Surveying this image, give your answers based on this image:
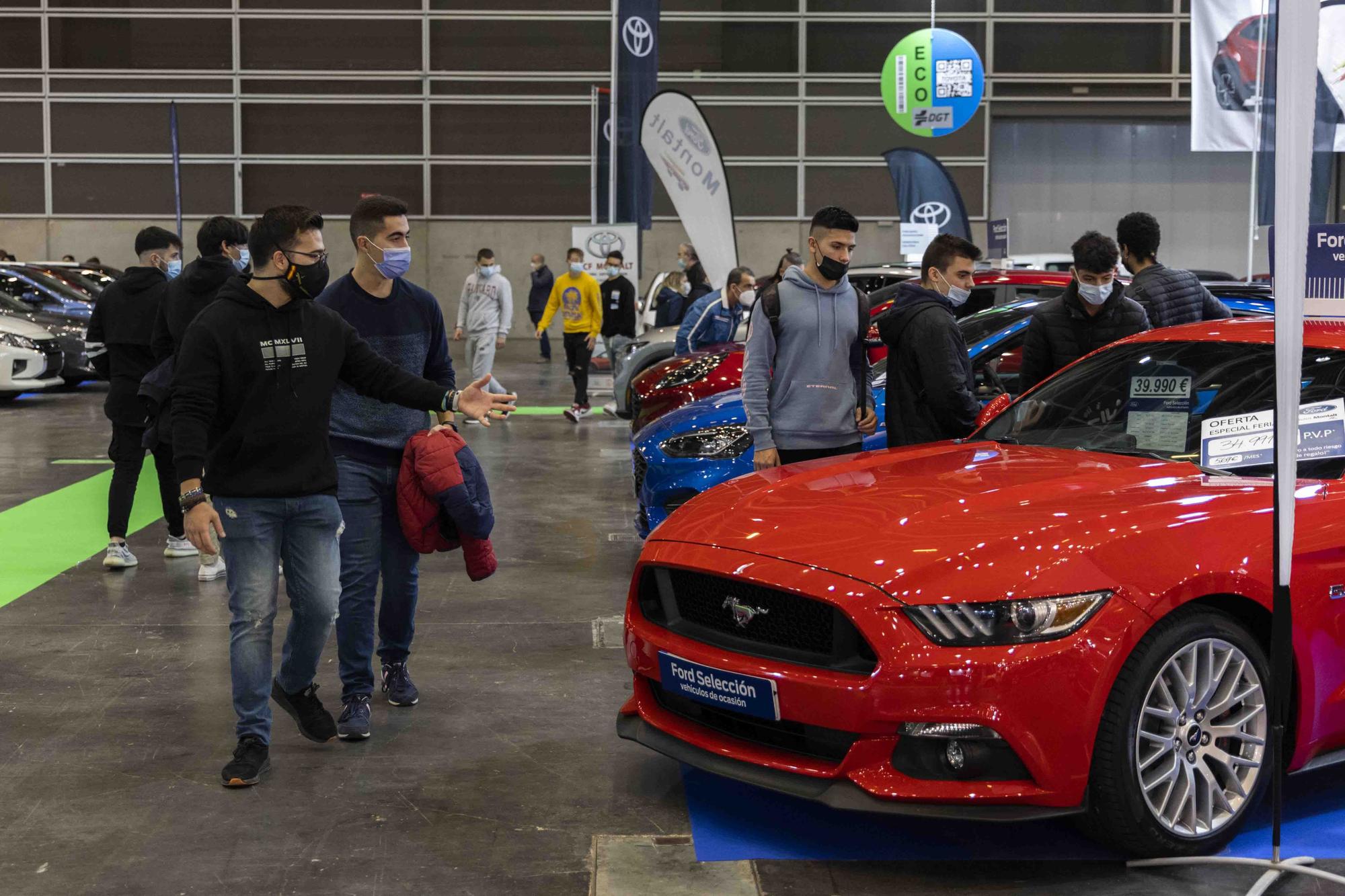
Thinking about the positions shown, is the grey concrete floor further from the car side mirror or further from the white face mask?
the white face mask

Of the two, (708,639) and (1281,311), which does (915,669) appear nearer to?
(708,639)

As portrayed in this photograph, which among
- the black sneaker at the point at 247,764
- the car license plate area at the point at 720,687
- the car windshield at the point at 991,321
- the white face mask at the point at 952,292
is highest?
the white face mask at the point at 952,292

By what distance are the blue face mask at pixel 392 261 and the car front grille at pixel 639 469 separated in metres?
2.68

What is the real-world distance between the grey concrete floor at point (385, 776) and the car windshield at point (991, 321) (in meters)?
2.40

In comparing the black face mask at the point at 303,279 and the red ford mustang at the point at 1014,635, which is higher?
the black face mask at the point at 303,279

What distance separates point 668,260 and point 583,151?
2822mm

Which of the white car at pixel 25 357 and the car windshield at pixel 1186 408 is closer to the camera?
the car windshield at pixel 1186 408

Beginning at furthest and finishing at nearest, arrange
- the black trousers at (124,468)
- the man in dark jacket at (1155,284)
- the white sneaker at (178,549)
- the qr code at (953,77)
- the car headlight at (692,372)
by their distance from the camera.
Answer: the qr code at (953,77) → the car headlight at (692,372) → the white sneaker at (178,549) → the black trousers at (124,468) → the man in dark jacket at (1155,284)

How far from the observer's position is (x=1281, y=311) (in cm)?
379

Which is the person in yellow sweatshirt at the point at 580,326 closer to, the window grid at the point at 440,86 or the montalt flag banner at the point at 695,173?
the montalt flag banner at the point at 695,173

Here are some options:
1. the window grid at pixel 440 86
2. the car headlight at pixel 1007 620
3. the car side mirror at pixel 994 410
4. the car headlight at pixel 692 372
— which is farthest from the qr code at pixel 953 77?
the car headlight at pixel 1007 620

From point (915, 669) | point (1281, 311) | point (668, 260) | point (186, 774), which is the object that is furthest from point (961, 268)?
point (668, 260)

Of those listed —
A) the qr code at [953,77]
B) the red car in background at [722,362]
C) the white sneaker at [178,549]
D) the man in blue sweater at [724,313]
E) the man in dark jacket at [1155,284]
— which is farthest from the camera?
the qr code at [953,77]

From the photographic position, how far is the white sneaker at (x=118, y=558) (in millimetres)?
8086
